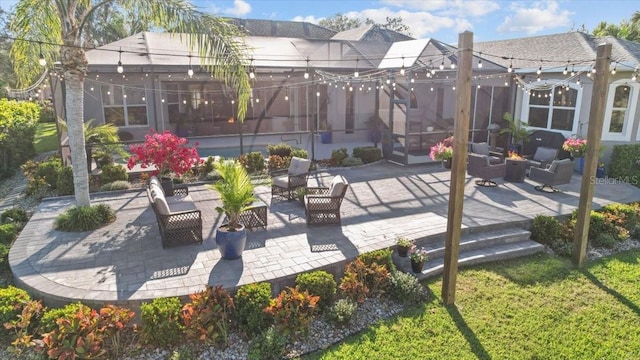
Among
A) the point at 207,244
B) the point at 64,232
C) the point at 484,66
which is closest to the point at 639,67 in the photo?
the point at 484,66

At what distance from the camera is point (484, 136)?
1673 centimetres

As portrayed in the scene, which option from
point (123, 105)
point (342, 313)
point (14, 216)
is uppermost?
point (123, 105)

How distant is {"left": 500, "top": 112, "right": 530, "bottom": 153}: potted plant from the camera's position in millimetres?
14484

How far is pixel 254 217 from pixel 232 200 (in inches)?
66.2

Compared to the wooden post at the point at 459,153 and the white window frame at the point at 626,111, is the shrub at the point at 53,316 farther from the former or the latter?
the white window frame at the point at 626,111

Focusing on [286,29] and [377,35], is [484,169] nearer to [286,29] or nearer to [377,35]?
[377,35]

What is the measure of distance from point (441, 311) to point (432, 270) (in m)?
1.02

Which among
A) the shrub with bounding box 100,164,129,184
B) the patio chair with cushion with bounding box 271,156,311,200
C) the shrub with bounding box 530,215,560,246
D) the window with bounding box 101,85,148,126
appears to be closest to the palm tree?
the patio chair with cushion with bounding box 271,156,311,200

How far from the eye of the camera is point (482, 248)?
25.4ft

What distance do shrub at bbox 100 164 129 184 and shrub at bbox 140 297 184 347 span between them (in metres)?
6.97

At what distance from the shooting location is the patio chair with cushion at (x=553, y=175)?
34.8 feet

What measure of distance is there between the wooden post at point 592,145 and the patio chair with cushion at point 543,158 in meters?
5.25

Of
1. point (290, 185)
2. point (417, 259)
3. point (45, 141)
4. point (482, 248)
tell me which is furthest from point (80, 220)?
point (45, 141)

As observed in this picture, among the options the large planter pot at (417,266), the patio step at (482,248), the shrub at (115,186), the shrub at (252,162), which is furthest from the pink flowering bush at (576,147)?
the shrub at (115,186)
